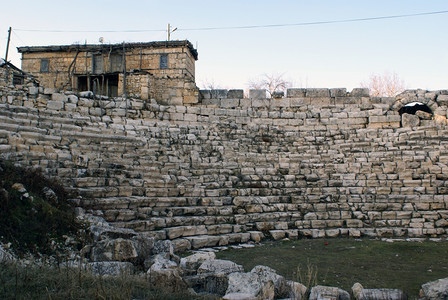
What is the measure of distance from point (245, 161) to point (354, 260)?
4691 mm

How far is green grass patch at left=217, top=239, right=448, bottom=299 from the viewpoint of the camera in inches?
195

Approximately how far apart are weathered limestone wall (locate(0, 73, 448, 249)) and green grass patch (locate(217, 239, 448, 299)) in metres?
0.69

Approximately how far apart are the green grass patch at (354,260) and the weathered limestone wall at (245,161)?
69 cm

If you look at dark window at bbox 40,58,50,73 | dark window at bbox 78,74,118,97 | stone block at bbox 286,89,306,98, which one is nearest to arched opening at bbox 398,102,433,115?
stone block at bbox 286,89,306,98

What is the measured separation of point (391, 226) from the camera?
27.9 feet

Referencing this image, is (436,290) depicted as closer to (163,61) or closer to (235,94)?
(235,94)

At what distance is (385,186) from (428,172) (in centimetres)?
143

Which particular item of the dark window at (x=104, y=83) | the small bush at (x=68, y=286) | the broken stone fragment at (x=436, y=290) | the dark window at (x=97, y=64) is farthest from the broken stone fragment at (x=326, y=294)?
the dark window at (x=97, y=64)

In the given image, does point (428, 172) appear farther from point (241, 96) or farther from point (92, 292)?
point (92, 292)

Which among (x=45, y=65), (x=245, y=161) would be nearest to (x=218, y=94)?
(x=245, y=161)

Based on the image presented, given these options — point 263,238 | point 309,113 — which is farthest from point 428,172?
point 263,238

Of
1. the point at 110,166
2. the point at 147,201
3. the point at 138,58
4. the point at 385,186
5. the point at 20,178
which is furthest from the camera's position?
the point at 138,58

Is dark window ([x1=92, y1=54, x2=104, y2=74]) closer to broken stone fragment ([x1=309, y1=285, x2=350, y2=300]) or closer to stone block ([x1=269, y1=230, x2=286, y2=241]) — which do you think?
stone block ([x1=269, y1=230, x2=286, y2=241])

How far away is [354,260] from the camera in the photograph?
6121mm
